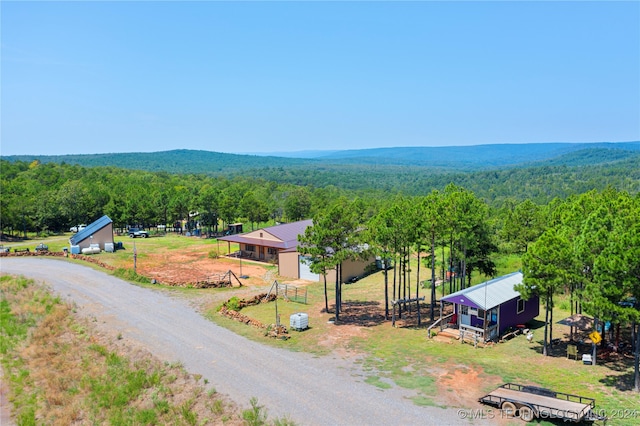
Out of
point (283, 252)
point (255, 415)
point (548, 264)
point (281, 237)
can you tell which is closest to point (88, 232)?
point (281, 237)

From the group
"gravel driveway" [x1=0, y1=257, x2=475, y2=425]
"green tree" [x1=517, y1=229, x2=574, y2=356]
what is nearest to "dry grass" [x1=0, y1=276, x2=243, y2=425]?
"gravel driveway" [x1=0, y1=257, x2=475, y2=425]

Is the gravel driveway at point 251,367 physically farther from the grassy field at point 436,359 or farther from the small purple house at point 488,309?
the small purple house at point 488,309

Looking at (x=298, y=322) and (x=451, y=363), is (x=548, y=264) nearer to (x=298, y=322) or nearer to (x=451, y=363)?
(x=451, y=363)

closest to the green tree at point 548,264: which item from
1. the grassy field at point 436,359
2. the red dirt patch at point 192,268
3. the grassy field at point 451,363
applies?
the grassy field at point 451,363

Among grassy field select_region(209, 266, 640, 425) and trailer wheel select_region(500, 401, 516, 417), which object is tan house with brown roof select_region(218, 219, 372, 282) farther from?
trailer wheel select_region(500, 401, 516, 417)

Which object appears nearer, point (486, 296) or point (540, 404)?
point (540, 404)
